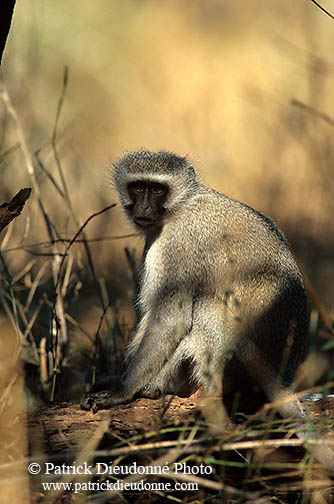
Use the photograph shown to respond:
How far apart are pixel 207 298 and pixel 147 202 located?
0.67 m

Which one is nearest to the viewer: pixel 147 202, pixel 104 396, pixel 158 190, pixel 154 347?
pixel 104 396

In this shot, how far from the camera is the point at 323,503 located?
9.07ft

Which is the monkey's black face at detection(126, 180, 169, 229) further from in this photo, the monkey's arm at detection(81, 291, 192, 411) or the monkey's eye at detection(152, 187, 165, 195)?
the monkey's arm at detection(81, 291, 192, 411)

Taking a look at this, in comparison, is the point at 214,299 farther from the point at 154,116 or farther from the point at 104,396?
the point at 154,116

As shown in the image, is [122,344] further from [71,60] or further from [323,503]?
[71,60]

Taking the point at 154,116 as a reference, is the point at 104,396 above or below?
below

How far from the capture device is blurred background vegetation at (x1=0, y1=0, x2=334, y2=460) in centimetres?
752

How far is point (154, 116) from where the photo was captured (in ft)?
35.6

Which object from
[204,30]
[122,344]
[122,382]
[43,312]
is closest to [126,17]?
[204,30]

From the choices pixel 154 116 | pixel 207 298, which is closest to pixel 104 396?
pixel 207 298

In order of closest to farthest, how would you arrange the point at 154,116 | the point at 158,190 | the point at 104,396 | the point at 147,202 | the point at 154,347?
the point at 104,396 → the point at 154,347 → the point at 147,202 → the point at 158,190 → the point at 154,116

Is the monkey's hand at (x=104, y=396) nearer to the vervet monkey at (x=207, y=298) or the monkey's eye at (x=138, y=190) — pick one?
the vervet monkey at (x=207, y=298)

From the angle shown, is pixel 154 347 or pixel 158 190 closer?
pixel 154 347

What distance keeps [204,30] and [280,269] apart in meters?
8.56
